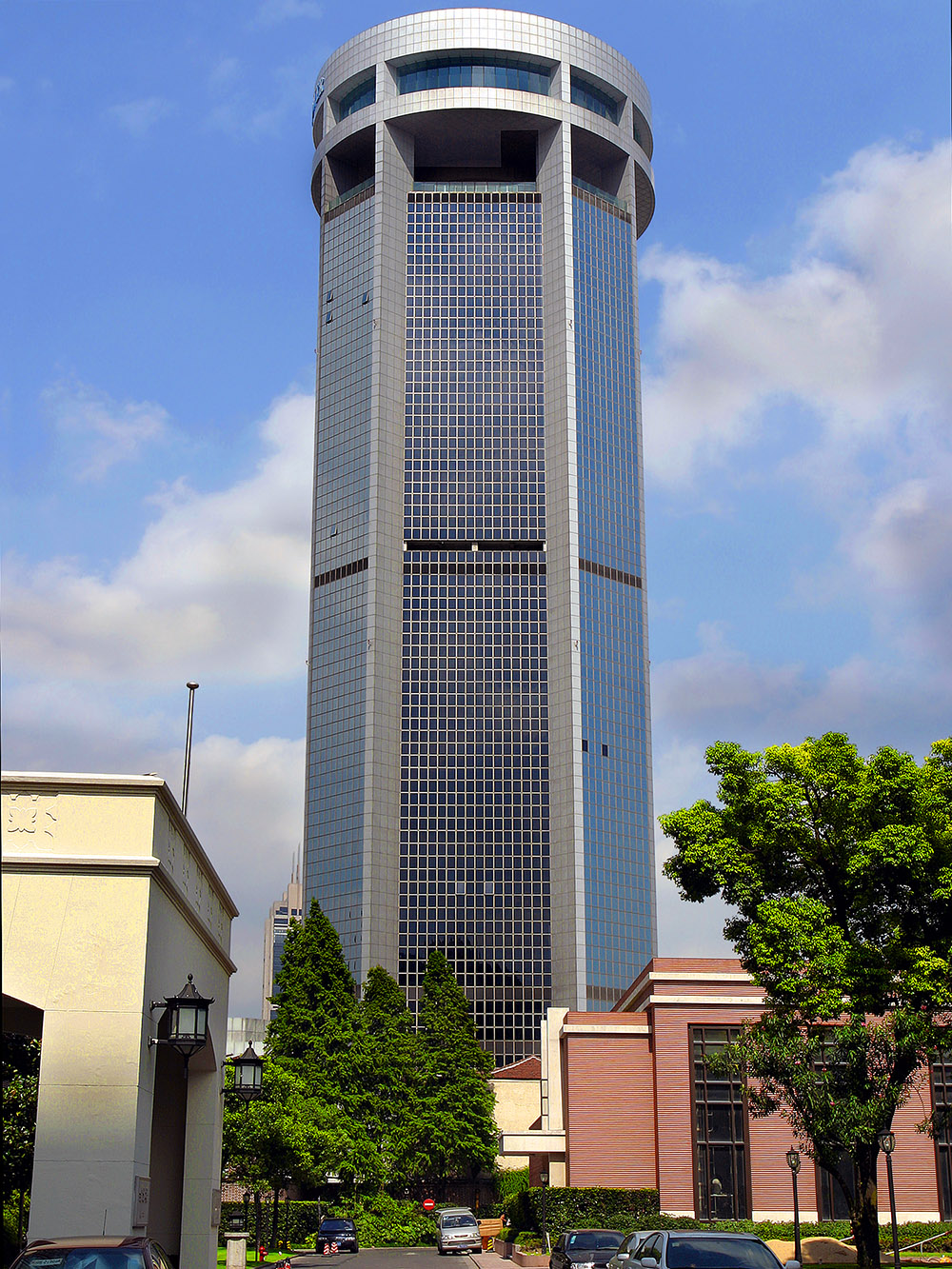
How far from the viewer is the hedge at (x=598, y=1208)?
4753 cm

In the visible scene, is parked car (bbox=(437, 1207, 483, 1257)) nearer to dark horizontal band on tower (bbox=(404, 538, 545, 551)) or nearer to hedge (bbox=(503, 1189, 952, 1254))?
hedge (bbox=(503, 1189, 952, 1254))

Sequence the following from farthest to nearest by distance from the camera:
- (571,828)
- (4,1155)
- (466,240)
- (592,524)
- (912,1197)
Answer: (466,240)
(592,524)
(571,828)
(912,1197)
(4,1155)

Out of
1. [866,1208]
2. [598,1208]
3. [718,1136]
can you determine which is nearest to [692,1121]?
[718,1136]

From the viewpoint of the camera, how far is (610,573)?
133000mm

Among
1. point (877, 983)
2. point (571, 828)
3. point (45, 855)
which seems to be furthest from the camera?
point (571, 828)

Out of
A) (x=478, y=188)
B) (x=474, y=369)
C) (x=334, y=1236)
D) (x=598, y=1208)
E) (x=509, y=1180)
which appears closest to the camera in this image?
(x=598, y=1208)

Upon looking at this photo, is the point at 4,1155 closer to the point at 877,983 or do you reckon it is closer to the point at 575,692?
the point at 877,983

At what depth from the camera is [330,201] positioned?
146 metres

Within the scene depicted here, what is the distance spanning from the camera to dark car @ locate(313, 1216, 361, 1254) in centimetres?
5316

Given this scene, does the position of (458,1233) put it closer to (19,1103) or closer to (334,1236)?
(334,1236)

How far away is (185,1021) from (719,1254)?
7.56 meters

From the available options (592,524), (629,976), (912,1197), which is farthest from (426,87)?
(912,1197)

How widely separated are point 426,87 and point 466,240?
16.3 meters

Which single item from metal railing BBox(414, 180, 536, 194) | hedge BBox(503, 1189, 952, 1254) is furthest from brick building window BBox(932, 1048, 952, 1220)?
metal railing BBox(414, 180, 536, 194)
